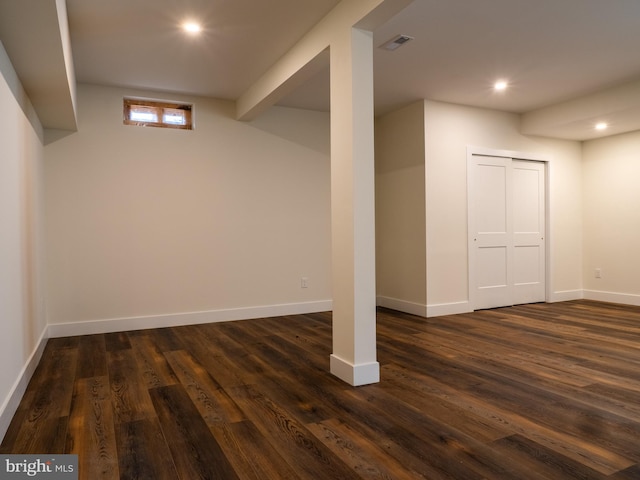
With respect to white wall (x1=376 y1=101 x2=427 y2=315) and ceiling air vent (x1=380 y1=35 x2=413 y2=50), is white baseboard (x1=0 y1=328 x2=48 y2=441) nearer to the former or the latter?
ceiling air vent (x1=380 y1=35 x2=413 y2=50)

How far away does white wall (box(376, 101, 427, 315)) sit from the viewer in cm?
506

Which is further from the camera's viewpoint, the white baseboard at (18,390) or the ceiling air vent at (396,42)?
the ceiling air vent at (396,42)

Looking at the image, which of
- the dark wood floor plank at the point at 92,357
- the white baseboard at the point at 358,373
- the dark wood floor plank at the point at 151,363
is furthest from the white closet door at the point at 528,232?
the dark wood floor plank at the point at 92,357

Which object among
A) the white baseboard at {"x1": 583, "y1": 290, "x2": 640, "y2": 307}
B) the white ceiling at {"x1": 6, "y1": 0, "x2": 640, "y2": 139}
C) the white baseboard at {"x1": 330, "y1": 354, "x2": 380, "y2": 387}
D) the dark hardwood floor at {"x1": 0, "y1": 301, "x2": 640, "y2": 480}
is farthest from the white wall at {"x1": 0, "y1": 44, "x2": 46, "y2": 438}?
the white baseboard at {"x1": 583, "y1": 290, "x2": 640, "y2": 307}

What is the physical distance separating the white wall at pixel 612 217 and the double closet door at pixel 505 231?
33.7 inches

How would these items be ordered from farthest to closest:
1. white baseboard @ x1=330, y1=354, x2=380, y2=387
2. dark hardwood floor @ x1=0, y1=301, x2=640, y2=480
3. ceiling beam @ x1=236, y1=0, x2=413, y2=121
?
white baseboard @ x1=330, y1=354, x2=380, y2=387 → ceiling beam @ x1=236, y1=0, x2=413, y2=121 → dark hardwood floor @ x1=0, y1=301, x2=640, y2=480

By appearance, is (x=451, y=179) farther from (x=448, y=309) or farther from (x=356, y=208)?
(x=356, y=208)

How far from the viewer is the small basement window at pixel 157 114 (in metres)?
4.60

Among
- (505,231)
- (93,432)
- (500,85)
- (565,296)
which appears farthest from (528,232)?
(93,432)

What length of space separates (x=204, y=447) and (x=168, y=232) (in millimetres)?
3129

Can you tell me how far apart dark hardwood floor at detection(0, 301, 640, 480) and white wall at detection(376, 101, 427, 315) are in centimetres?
125

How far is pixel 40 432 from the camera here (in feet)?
6.98

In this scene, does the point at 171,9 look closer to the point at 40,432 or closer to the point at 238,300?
the point at 40,432

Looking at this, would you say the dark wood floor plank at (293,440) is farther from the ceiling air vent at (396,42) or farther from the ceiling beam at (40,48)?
the ceiling air vent at (396,42)
